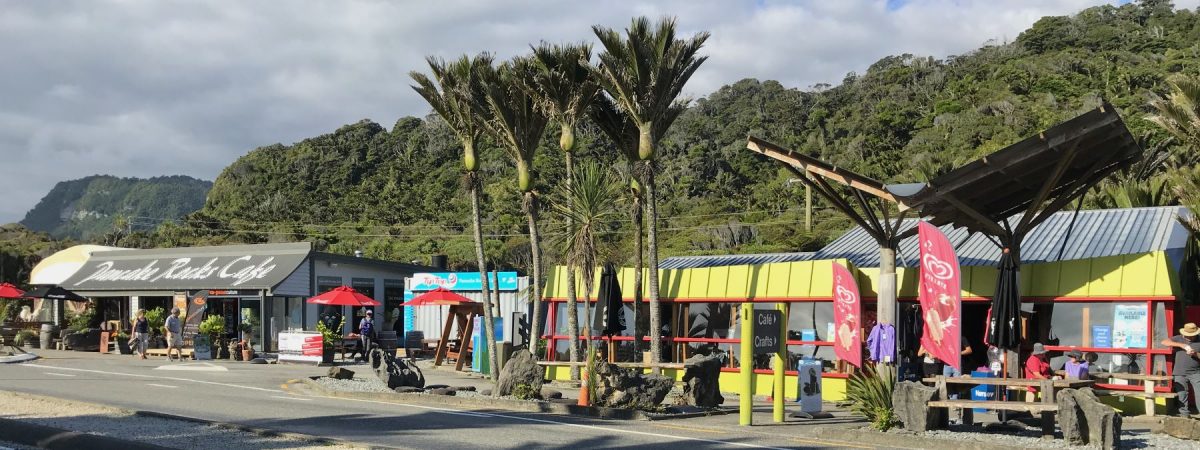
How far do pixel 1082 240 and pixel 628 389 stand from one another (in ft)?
33.5

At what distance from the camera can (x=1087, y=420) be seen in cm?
1252

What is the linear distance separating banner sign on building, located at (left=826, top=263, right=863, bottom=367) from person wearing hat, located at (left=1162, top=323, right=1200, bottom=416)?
16.1 ft

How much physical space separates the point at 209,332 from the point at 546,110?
15.6 metres

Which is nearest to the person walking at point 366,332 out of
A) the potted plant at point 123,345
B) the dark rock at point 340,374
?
the potted plant at point 123,345

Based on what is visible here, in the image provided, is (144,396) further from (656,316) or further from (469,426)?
(656,316)

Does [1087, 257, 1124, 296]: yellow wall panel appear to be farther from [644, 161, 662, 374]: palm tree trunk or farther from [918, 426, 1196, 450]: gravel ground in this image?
[644, 161, 662, 374]: palm tree trunk

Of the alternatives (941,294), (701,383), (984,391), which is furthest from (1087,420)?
(701,383)

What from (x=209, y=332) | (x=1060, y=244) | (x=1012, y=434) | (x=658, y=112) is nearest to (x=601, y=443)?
(x=1012, y=434)

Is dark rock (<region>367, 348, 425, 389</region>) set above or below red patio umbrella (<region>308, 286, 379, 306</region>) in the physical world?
below

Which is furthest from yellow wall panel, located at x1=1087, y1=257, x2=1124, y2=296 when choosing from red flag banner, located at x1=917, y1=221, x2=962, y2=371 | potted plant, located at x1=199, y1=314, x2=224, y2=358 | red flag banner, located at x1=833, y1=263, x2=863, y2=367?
potted plant, located at x1=199, y1=314, x2=224, y2=358

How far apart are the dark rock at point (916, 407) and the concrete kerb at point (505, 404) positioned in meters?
3.97

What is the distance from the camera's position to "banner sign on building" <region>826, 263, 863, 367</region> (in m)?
18.7

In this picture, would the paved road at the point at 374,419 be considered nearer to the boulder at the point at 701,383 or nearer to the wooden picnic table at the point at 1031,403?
the boulder at the point at 701,383

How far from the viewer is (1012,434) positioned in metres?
14.2
